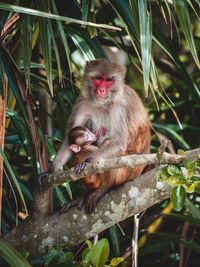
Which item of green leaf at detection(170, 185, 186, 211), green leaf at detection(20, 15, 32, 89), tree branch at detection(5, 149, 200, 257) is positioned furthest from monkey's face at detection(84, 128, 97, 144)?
green leaf at detection(170, 185, 186, 211)

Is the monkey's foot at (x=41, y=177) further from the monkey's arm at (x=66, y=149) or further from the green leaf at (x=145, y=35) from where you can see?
the green leaf at (x=145, y=35)

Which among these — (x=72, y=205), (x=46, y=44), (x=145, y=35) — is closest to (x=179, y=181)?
(x=145, y=35)

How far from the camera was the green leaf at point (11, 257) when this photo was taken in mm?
2995

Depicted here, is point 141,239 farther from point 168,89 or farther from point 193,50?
point 193,50

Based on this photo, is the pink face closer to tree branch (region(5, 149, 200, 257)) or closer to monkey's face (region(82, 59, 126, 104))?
monkey's face (region(82, 59, 126, 104))

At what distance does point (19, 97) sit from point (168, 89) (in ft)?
10.4

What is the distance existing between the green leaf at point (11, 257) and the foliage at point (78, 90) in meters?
0.23

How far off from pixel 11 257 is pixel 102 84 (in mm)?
1717

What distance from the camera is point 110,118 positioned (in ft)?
14.3

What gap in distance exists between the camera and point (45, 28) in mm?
3283

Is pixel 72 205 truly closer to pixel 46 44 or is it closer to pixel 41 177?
pixel 41 177

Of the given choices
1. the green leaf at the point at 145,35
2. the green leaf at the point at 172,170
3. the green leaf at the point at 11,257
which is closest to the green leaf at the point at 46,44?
the green leaf at the point at 145,35

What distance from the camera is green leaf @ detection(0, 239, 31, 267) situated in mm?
2995

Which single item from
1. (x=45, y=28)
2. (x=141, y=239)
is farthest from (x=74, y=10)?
(x=141, y=239)
